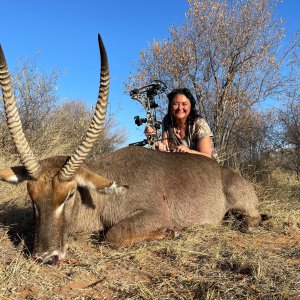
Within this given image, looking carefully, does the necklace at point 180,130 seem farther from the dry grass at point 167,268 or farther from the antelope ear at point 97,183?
the antelope ear at point 97,183

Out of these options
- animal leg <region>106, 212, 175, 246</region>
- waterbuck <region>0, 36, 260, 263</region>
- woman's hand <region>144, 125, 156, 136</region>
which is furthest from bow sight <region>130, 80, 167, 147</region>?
animal leg <region>106, 212, 175, 246</region>

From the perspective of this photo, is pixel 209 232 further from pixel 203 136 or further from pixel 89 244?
pixel 203 136

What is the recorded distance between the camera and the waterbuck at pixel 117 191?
412 centimetres

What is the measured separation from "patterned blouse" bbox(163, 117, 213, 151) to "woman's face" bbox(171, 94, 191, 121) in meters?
0.23

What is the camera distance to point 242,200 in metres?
6.17

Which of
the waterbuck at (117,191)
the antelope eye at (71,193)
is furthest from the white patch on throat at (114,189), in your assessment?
the antelope eye at (71,193)

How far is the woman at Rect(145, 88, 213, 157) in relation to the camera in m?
7.46

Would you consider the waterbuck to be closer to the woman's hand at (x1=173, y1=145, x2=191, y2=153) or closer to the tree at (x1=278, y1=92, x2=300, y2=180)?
the woman's hand at (x1=173, y1=145, x2=191, y2=153)

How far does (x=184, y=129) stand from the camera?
7.82m

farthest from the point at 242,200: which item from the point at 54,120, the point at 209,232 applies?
the point at 54,120

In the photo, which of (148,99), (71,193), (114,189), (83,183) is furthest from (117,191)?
(148,99)

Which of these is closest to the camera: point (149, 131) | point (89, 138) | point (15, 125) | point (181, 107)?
point (15, 125)

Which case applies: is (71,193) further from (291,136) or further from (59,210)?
(291,136)

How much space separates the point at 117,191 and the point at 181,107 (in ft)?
10.9
